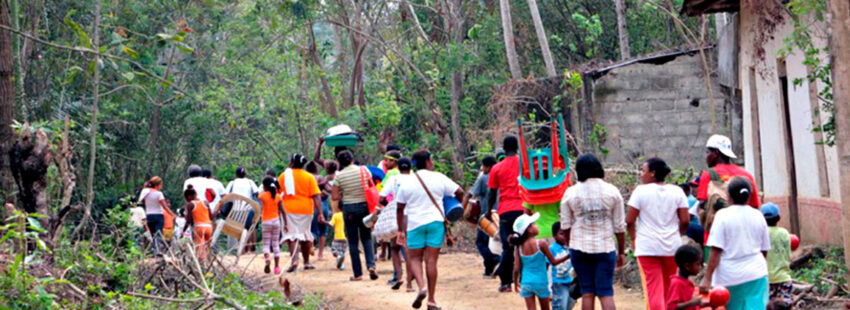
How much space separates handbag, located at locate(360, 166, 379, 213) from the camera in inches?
506

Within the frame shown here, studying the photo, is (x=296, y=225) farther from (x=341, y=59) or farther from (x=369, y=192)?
(x=341, y=59)

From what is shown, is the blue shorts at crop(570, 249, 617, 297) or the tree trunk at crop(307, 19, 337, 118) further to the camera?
the tree trunk at crop(307, 19, 337, 118)

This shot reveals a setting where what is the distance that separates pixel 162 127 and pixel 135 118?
1.26 meters

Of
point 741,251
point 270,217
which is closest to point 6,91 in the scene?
point 270,217

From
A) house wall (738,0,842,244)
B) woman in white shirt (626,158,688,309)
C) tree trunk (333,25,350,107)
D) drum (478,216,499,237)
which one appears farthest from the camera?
tree trunk (333,25,350,107)

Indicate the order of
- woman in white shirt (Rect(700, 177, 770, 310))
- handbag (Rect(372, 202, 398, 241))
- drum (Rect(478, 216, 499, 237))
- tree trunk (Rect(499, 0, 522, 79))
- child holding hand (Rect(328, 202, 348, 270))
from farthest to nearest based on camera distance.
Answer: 1. tree trunk (Rect(499, 0, 522, 79))
2. child holding hand (Rect(328, 202, 348, 270))
3. handbag (Rect(372, 202, 398, 241))
4. drum (Rect(478, 216, 499, 237))
5. woman in white shirt (Rect(700, 177, 770, 310))

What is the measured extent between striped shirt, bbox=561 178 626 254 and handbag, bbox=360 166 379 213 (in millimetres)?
4812

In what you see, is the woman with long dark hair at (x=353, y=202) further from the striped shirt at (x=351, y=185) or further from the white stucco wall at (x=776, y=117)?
the white stucco wall at (x=776, y=117)

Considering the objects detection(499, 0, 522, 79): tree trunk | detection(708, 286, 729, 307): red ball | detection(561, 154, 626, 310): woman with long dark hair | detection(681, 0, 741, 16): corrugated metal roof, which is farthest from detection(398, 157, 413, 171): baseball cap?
detection(499, 0, 522, 79): tree trunk

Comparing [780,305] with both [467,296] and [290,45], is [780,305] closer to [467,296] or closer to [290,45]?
[467,296]

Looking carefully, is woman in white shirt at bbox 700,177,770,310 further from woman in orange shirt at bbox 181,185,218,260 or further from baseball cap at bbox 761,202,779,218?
woman in orange shirt at bbox 181,185,218,260

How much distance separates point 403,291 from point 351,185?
1.51 meters

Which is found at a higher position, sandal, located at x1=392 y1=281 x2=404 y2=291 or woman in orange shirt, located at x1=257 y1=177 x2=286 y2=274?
woman in orange shirt, located at x1=257 y1=177 x2=286 y2=274

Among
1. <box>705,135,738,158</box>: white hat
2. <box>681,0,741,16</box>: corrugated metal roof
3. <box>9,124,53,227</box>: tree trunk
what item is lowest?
<box>705,135,738,158</box>: white hat
